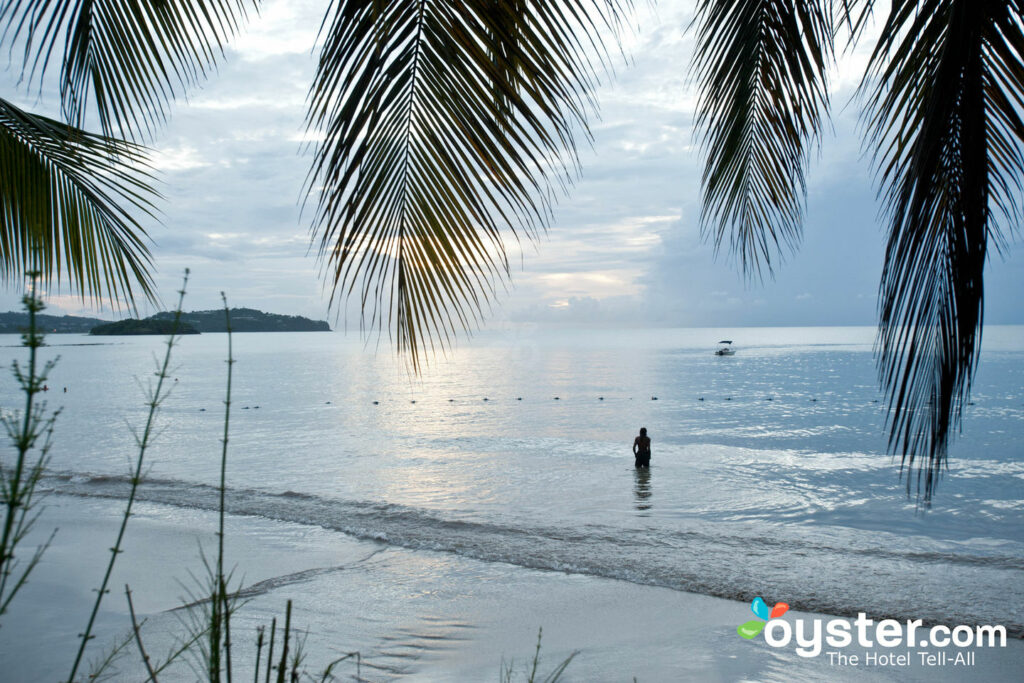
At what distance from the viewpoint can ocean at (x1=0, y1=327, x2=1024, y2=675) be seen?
11.4m

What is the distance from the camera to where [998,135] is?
2.41m

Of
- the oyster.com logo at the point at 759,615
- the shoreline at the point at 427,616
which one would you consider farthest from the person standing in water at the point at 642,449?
the oyster.com logo at the point at 759,615

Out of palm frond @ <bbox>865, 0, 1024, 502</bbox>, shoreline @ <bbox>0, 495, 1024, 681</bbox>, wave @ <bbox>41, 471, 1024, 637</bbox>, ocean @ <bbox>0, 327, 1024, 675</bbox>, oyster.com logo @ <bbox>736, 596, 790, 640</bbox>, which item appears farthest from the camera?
ocean @ <bbox>0, 327, 1024, 675</bbox>

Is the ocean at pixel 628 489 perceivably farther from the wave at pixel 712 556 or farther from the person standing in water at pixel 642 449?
the person standing in water at pixel 642 449

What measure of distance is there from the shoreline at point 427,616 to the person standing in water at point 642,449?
34.7 ft

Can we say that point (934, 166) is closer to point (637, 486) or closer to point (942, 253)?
point (942, 253)

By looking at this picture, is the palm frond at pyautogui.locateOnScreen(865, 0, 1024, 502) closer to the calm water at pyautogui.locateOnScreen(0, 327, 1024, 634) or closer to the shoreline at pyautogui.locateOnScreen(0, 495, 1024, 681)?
the calm water at pyautogui.locateOnScreen(0, 327, 1024, 634)

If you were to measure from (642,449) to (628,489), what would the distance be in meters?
2.57

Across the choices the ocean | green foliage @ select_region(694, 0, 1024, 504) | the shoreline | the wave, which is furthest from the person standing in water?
green foliage @ select_region(694, 0, 1024, 504)

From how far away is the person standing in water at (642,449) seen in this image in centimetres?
2130

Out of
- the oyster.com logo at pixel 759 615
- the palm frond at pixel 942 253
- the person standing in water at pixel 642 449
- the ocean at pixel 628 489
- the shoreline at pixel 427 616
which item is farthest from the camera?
the person standing in water at pixel 642 449

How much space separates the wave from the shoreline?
72cm

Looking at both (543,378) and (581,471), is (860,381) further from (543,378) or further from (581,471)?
(581,471)

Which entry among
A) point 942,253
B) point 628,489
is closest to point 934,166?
point 942,253
